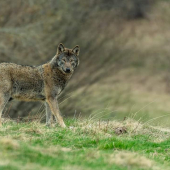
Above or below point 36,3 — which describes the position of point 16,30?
below

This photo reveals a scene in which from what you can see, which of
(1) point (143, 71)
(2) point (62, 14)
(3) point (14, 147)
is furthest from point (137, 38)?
(3) point (14, 147)

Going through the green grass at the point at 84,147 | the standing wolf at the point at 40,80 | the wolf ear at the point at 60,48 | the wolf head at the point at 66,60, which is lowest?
the green grass at the point at 84,147

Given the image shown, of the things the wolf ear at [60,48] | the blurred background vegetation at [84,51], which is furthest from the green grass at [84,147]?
the blurred background vegetation at [84,51]

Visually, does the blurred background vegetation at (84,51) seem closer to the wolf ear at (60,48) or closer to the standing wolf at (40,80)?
the standing wolf at (40,80)

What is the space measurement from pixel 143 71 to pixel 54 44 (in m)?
13.2

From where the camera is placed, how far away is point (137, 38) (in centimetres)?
3344

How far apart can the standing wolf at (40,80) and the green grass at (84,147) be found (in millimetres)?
714

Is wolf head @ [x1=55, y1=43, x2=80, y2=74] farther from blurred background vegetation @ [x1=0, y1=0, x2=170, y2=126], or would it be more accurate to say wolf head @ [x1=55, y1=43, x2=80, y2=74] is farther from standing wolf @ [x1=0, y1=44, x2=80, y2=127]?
blurred background vegetation @ [x1=0, y1=0, x2=170, y2=126]

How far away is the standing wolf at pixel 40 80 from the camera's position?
10.5 metres

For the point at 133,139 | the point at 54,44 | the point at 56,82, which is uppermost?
the point at 54,44

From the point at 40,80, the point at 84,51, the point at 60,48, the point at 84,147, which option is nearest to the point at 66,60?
the point at 60,48

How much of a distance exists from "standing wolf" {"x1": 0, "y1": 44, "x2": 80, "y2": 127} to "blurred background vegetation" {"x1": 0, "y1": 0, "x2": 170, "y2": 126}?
48.7 inches

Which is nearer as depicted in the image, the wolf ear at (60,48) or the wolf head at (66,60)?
the wolf head at (66,60)

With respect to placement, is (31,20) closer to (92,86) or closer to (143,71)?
(92,86)
